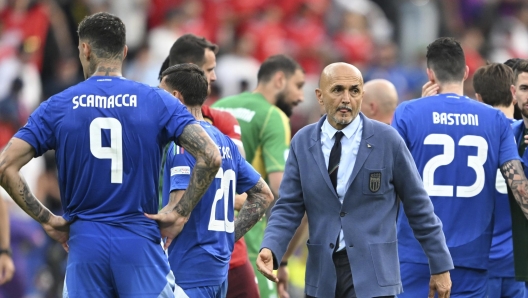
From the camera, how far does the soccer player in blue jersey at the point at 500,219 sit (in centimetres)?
825

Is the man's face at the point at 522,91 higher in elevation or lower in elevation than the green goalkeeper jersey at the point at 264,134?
higher

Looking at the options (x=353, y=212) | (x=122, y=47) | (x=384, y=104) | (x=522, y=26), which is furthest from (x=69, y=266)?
(x=522, y=26)

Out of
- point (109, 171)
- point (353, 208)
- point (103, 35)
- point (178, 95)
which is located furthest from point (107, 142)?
point (353, 208)

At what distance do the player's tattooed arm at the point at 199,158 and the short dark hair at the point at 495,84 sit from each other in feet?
10.4

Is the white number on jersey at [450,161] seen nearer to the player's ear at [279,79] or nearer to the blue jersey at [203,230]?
the blue jersey at [203,230]

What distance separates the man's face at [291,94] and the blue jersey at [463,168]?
2.62 meters

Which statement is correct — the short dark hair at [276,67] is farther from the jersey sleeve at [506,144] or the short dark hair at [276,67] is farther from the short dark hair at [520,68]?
the jersey sleeve at [506,144]

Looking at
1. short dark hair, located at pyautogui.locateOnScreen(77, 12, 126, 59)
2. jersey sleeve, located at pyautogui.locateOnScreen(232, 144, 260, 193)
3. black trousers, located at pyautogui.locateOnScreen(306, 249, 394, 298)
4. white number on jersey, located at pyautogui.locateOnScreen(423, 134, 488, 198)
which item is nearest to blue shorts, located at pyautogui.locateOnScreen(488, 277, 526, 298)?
white number on jersey, located at pyautogui.locateOnScreen(423, 134, 488, 198)

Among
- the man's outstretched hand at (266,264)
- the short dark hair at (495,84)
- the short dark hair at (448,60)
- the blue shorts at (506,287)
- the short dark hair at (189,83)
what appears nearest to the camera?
the man's outstretched hand at (266,264)

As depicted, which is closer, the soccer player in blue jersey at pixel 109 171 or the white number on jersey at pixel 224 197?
the soccer player in blue jersey at pixel 109 171

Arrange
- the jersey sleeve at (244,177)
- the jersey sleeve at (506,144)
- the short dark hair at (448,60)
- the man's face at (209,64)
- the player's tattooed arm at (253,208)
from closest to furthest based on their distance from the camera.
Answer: the jersey sleeve at (244,177) → the player's tattooed arm at (253,208) → the jersey sleeve at (506,144) → the short dark hair at (448,60) → the man's face at (209,64)

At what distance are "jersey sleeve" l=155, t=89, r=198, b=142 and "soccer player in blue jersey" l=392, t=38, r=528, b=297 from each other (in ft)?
7.42

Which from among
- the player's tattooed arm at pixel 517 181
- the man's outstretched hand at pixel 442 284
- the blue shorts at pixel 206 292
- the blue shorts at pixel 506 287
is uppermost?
the player's tattooed arm at pixel 517 181

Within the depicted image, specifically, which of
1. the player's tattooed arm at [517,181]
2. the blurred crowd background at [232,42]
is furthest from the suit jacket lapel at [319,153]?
the blurred crowd background at [232,42]
